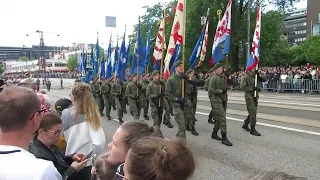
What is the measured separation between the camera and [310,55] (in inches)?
1519

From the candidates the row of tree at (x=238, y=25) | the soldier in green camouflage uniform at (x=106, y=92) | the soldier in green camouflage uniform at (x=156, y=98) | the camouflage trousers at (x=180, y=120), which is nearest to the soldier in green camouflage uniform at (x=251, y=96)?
the camouflage trousers at (x=180, y=120)

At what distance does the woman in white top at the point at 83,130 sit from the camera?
A: 340 centimetres

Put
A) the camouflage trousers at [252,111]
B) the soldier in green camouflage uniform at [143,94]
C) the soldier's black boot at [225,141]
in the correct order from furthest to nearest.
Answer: the soldier in green camouflage uniform at [143,94], the camouflage trousers at [252,111], the soldier's black boot at [225,141]

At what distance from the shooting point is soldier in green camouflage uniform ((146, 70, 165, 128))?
9.55 m

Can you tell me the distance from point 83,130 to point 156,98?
6.49 meters

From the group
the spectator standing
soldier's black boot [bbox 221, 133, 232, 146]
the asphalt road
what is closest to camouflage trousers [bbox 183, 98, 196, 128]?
the asphalt road

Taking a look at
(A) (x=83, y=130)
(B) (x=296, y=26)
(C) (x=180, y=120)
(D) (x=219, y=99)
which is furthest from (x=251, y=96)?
(B) (x=296, y=26)

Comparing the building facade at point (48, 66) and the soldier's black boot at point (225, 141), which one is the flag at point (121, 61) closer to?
the soldier's black boot at point (225, 141)

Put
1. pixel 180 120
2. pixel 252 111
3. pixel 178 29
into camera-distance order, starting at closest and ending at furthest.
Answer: pixel 180 120 → pixel 252 111 → pixel 178 29

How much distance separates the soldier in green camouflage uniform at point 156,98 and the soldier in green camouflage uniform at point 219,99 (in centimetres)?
184

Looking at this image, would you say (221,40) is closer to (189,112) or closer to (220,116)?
(189,112)

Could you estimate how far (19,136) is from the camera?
187 cm

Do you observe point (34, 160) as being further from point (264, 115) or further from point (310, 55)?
point (310, 55)

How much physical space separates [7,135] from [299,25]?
13164 centimetres
